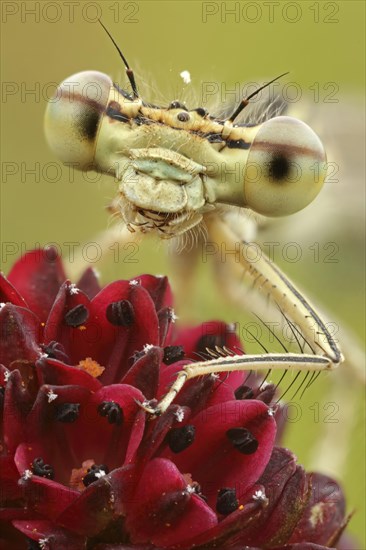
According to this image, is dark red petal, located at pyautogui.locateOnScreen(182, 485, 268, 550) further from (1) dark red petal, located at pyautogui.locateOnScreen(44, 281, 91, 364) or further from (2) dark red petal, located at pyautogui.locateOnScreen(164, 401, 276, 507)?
(1) dark red petal, located at pyautogui.locateOnScreen(44, 281, 91, 364)

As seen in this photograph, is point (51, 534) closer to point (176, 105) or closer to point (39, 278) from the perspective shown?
point (39, 278)

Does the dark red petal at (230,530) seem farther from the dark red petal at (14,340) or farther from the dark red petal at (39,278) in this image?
the dark red petal at (39,278)

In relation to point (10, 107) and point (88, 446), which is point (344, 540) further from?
point (10, 107)

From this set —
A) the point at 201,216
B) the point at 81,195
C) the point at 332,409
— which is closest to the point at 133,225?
the point at 201,216

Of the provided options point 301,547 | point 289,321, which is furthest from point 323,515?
point 289,321

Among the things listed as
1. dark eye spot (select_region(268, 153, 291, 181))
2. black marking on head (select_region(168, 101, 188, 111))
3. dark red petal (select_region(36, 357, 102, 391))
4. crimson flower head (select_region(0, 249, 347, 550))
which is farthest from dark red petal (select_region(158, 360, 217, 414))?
black marking on head (select_region(168, 101, 188, 111))

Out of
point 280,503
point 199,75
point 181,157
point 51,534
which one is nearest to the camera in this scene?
point 51,534

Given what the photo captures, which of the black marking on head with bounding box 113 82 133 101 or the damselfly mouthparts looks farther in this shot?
the black marking on head with bounding box 113 82 133 101
